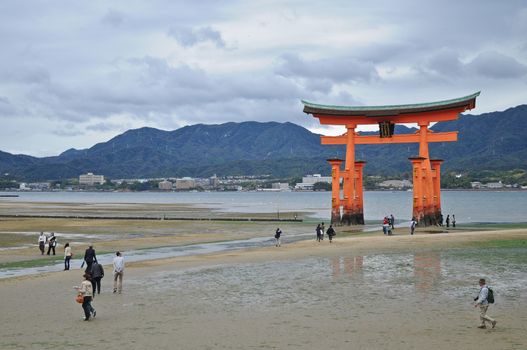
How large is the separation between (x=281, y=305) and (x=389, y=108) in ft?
132

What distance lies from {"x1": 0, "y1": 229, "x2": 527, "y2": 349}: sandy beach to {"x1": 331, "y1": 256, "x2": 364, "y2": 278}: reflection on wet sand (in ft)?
0.18

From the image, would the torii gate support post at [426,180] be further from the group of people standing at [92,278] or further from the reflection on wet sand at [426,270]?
the group of people standing at [92,278]

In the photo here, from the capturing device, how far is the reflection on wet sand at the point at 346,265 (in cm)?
2639

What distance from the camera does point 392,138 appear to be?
57.9 metres

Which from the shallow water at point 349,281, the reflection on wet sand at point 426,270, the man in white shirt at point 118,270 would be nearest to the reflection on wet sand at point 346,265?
the shallow water at point 349,281

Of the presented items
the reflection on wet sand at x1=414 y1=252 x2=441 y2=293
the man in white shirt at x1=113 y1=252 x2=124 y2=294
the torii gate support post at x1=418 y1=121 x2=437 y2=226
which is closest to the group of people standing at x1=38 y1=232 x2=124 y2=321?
the man in white shirt at x1=113 y1=252 x2=124 y2=294

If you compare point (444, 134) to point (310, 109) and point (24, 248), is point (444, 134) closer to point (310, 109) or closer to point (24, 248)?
point (310, 109)

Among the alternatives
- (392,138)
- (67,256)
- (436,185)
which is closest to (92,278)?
(67,256)

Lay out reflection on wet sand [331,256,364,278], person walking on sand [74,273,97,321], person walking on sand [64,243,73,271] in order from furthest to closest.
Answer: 1. person walking on sand [64,243,73,271]
2. reflection on wet sand [331,256,364,278]
3. person walking on sand [74,273,97,321]

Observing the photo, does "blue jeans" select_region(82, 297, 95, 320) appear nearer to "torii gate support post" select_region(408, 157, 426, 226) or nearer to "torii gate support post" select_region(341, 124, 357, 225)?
"torii gate support post" select_region(408, 157, 426, 226)

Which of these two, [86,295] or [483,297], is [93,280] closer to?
[86,295]

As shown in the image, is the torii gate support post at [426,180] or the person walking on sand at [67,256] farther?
the torii gate support post at [426,180]

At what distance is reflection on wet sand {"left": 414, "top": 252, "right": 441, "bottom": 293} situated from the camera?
75.4ft

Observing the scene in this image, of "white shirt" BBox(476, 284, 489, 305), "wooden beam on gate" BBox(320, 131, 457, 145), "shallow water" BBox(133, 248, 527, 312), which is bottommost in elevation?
"shallow water" BBox(133, 248, 527, 312)
